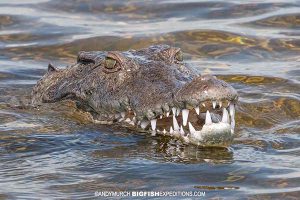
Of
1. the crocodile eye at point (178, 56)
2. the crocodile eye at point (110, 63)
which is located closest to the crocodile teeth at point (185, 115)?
the crocodile eye at point (178, 56)

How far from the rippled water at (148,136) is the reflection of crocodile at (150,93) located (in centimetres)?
16

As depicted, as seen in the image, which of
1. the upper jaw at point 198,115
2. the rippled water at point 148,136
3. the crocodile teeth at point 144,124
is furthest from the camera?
the crocodile teeth at point 144,124

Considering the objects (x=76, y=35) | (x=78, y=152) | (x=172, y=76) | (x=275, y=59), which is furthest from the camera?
(x=76, y=35)

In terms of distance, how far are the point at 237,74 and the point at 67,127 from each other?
2879 millimetres

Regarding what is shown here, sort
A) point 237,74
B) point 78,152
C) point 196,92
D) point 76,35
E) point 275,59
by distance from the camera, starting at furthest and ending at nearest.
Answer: point 76,35
point 275,59
point 237,74
point 78,152
point 196,92

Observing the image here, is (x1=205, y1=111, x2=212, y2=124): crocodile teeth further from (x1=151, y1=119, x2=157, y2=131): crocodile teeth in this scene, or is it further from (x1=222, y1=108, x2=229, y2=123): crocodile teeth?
(x1=151, y1=119, x2=157, y2=131): crocodile teeth

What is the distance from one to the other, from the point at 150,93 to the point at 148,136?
1.28ft

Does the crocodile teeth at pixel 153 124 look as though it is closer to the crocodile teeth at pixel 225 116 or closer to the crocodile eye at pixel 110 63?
the crocodile teeth at pixel 225 116

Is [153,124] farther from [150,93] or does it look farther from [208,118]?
[208,118]

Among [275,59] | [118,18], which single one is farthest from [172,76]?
[118,18]

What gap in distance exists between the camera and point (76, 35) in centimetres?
1245

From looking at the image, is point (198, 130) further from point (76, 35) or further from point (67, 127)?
point (76, 35)

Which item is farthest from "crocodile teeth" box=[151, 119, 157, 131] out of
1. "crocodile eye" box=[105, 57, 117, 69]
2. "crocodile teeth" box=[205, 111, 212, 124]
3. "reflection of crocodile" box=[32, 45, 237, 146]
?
"crocodile eye" box=[105, 57, 117, 69]

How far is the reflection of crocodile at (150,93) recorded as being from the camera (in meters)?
7.02
